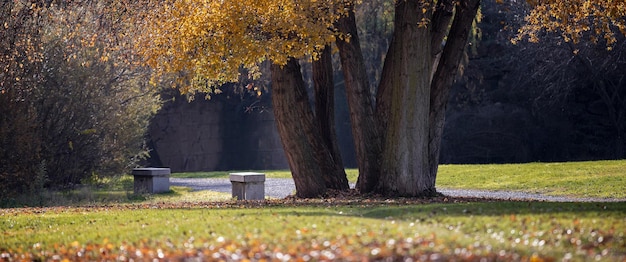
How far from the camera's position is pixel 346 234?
29.6 ft

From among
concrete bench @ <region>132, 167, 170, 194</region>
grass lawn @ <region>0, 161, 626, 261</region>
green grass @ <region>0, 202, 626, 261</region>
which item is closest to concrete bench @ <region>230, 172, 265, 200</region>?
concrete bench @ <region>132, 167, 170, 194</region>

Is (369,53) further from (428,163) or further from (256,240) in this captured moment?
(256,240)

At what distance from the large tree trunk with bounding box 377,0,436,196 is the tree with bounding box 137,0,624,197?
2 cm

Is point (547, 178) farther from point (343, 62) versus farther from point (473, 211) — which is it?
point (473, 211)

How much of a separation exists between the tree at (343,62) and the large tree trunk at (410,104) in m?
0.02

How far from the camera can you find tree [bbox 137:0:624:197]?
15438 millimetres

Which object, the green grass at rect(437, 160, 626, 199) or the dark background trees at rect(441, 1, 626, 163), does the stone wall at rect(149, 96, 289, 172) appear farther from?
the green grass at rect(437, 160, 626, 199)

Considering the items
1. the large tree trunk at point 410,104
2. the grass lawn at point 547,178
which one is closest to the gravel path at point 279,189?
the grass lawn at point 547,178

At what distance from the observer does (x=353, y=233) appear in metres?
9.09

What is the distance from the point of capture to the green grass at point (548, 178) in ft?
70.0

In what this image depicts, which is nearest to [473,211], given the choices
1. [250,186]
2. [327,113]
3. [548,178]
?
[327,113]

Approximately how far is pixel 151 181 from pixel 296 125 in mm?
8569

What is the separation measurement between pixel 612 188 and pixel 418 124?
709cm

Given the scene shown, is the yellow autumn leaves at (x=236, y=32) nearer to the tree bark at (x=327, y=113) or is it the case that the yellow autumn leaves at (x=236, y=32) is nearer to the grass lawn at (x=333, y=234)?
the tree bark at (x=327, y=113)
